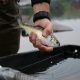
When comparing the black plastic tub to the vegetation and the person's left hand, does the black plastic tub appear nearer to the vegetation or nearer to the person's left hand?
the person's left hand

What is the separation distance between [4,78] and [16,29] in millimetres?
1103

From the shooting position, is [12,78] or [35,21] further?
[35,21]

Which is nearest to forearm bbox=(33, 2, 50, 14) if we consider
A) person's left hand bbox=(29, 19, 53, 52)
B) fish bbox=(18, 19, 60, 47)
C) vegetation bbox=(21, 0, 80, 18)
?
person's left hand bbox=(29, 19, 53, 52)

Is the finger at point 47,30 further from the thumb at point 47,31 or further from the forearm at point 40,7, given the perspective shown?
the forearm at point 40,7

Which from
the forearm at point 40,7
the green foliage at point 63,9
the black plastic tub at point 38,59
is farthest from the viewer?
the green foliage at point 63,9

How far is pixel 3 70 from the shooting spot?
6.66 feet

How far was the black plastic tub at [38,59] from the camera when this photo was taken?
94.0 inches

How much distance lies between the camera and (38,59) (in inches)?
100

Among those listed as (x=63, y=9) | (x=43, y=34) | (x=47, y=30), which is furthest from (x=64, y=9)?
(x=43, y=34)

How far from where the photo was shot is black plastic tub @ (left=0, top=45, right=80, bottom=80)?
7.84ft

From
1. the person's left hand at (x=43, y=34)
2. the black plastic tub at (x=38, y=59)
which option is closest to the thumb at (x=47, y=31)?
the person's left hand at (x=43, y=34)

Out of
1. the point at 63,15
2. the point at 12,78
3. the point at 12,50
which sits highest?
the point at 12,78

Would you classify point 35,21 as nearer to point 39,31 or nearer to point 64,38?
point 39,31

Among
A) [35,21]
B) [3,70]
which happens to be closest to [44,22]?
[35,21]
